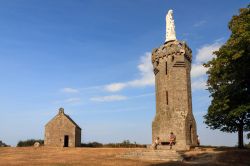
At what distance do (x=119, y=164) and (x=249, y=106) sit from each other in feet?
35.9

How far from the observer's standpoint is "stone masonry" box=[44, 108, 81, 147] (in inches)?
1908

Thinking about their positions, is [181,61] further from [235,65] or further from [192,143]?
[235,65]

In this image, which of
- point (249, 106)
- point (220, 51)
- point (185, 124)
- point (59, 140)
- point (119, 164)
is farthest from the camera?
point (59, 140)

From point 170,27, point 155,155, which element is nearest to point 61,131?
point 170,27

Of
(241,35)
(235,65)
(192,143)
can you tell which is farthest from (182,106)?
(241,35)

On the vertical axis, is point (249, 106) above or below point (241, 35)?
below

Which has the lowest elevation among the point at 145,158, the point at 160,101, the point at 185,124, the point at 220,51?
the point at 145,158

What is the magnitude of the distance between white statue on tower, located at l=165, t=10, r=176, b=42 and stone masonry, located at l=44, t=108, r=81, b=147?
62.6 ft

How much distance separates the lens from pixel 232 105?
28609 millimetres

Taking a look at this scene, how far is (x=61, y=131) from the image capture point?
48.6 metres

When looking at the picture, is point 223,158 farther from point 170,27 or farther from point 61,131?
point 61,131

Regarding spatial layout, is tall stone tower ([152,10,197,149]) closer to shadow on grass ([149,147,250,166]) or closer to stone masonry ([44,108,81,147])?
shadow on grass ([149,147,250,166])

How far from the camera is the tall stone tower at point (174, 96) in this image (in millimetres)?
39812

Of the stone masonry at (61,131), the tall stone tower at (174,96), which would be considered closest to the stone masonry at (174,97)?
the tall stone tower at (174,96)
